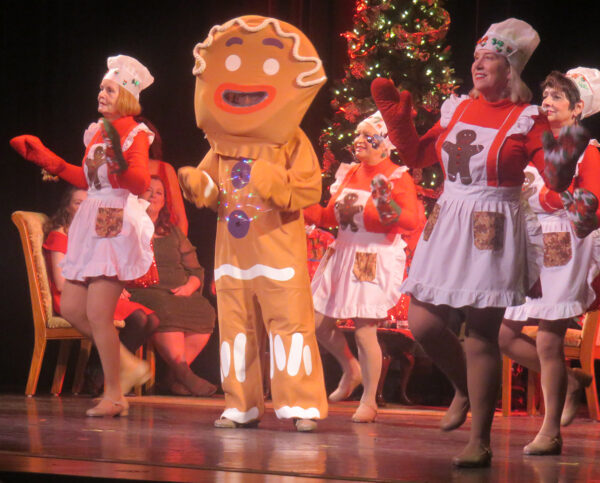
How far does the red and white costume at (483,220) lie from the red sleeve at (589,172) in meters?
0.68

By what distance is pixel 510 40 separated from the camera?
3.52 m

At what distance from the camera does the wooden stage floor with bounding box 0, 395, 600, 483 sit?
283cm

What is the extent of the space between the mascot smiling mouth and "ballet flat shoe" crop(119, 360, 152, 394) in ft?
4.87

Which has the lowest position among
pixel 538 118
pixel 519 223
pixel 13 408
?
pixel 13 408

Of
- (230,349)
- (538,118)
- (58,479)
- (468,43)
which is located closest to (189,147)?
(468,43)

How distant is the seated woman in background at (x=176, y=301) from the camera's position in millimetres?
6379

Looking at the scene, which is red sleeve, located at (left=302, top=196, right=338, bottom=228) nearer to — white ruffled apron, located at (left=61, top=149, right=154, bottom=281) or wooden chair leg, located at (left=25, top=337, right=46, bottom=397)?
white ruffled apron, located at (left=61, top=149, right=154, bottom=281)

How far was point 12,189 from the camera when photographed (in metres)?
7.34

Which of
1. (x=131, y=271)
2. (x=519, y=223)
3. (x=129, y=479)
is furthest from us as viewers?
(x=131, y=271)

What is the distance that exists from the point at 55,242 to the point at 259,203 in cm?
255

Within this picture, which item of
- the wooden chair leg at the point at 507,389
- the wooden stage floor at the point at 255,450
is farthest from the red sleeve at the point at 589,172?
the wooden chair leg at the point at 507,389

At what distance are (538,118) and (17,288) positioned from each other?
4958mm

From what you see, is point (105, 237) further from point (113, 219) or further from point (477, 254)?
point (477, 254)

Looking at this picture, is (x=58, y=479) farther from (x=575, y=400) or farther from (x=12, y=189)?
(x=12, y=189)
